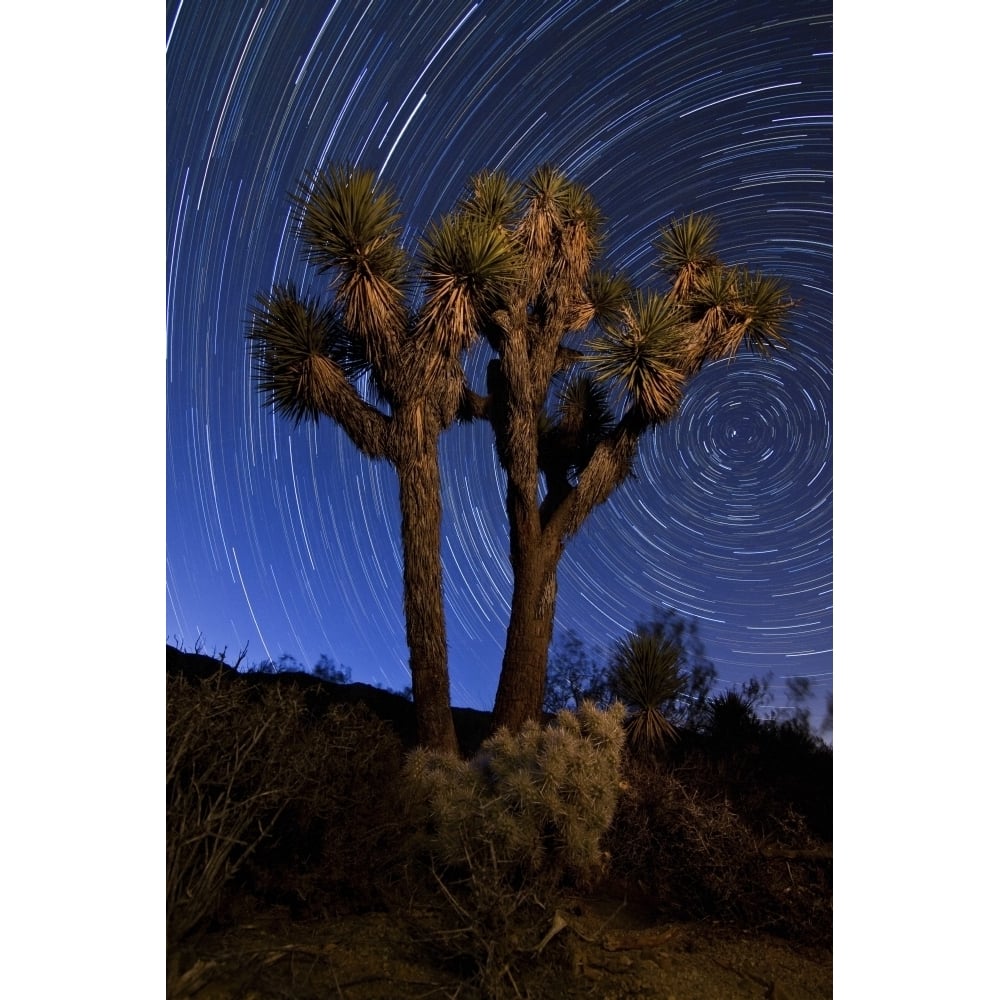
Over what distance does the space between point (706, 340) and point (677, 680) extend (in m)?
1.98

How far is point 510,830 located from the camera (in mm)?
4262

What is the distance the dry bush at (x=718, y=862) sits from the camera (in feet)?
13.8

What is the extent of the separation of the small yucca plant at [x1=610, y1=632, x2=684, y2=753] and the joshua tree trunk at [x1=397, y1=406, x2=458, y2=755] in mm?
1062

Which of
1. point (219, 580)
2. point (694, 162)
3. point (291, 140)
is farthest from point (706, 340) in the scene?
point (219, 580)

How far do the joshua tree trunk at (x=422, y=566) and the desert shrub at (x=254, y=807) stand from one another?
1408mm

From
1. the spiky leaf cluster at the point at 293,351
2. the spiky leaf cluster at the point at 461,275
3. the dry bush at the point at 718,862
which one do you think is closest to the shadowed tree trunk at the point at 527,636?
the dry bush at the point at 718,862

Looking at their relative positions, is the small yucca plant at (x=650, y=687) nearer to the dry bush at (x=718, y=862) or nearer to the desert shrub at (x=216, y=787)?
the dry bush at (x=718, y=862)

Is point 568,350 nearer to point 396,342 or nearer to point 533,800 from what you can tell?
point 396,342

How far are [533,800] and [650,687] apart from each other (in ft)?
5.04

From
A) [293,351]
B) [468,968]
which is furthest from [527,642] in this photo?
[468,968]

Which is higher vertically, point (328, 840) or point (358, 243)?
point (358, 243)
